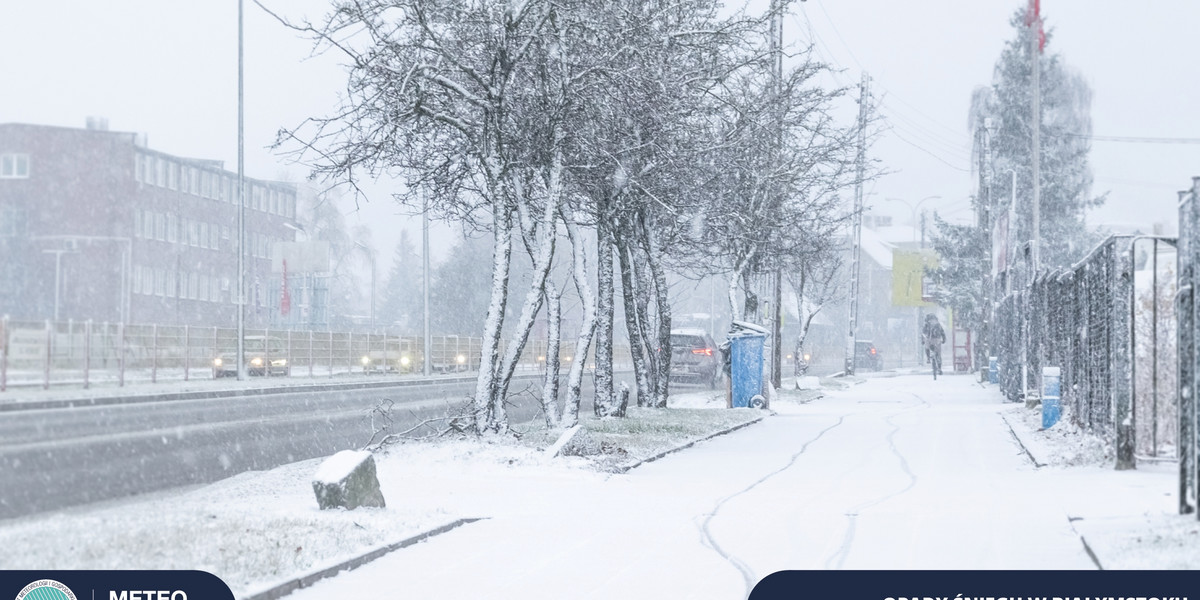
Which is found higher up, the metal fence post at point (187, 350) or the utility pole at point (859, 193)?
the utility pole at point (859, 193)

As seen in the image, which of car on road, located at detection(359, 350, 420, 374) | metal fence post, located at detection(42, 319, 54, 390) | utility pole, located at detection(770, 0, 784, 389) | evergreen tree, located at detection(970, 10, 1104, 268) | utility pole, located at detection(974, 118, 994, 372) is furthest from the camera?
evergreen tree, located at detection(970, 10, 1104, 268)

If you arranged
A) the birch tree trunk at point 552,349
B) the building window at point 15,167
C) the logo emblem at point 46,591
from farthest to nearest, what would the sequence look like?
1. the building window at point 15,167
2. the birch tree trunk at point 552,349
3. the logo emblem at point 46,591

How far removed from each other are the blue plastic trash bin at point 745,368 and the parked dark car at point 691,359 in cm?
1294

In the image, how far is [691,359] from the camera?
4212 centimetres

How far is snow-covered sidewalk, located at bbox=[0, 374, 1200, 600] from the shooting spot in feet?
26.6

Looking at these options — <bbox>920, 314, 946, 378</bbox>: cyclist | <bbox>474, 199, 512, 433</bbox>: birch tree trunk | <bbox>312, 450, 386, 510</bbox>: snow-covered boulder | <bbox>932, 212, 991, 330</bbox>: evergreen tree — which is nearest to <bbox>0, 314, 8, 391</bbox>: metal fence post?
<bbox>474, 199, 512, 433</bbox>: birch tree trunk

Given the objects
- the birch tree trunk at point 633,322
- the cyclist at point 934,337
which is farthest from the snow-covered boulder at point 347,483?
the cyclist at point 934,337

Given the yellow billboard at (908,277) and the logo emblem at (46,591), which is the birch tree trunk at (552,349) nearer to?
the logo emblem at (46,591)

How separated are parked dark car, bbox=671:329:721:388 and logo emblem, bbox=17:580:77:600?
35.5 meters

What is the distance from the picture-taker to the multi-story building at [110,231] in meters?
42.2

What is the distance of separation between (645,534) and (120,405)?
69.2ft

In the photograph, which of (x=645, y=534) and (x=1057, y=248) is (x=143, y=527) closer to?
(x=645, y=534)

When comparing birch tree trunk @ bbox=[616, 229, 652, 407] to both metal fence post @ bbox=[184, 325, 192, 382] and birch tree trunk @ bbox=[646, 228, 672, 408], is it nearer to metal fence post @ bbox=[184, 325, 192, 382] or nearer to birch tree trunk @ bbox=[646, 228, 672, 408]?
birch tree trunk @ bbox=[646, 228, 672, 408]

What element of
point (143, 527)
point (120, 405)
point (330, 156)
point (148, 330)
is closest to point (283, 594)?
point (143, 527)
